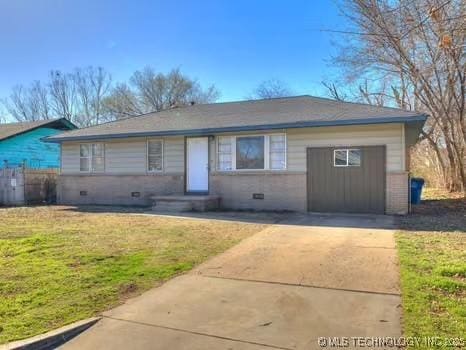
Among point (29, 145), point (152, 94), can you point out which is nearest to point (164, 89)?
point (152, 94)

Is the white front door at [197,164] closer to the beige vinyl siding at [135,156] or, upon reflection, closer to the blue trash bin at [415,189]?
the beige vinyl siding at [135,156]

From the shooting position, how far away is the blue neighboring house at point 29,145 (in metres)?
22.0

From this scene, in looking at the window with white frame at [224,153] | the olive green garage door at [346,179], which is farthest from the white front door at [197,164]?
the olive green garage door at [346,179]

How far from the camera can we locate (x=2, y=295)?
441 cm

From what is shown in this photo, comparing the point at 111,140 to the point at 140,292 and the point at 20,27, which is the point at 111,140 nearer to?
the point at 20,27

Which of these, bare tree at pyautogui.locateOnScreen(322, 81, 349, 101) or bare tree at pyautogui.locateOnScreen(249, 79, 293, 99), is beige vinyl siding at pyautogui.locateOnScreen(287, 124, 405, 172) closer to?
bare tree at pyautogui.locateOnScreen(322, 81, 349, 101)

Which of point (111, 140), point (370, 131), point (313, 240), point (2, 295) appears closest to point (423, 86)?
point (370, 131)

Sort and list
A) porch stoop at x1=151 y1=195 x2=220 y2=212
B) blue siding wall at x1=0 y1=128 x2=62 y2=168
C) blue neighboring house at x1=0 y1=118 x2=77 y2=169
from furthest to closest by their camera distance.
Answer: blue siding wall at x1=0 y1=128 x2=62 y2=168 → blue neighboring house at x1=0 y1=118 x2=77 y2=169 → porch stoop at x1=151 y1=195 x2=220 y2=212

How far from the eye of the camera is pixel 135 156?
49.3 feet

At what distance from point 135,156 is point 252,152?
16.1 feet

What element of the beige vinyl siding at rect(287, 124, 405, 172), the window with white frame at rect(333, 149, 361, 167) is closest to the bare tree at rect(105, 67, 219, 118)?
the beige vinyl siding at rect(287, 124, 405, 172)

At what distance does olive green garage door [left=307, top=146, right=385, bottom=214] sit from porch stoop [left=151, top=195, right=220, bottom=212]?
3.27m

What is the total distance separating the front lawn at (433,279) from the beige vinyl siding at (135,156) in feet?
27.6

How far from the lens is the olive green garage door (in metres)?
11.4
